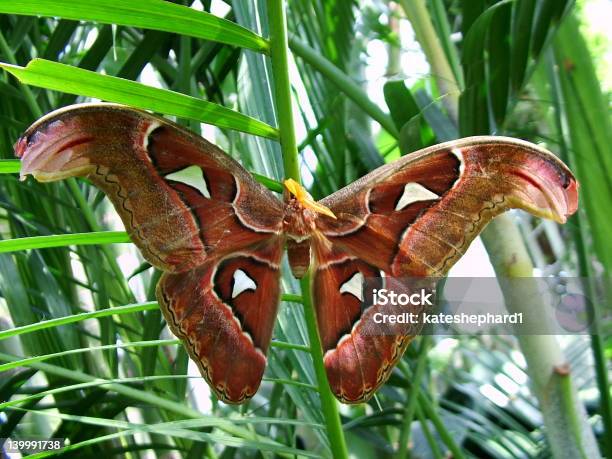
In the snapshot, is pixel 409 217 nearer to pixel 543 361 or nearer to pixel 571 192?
pixel 571 192

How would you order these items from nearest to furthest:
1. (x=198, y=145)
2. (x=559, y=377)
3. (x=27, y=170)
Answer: (x=27, y=170), (x=198, y=145), (x=559, y=377)

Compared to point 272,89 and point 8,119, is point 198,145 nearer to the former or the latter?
point 272,89

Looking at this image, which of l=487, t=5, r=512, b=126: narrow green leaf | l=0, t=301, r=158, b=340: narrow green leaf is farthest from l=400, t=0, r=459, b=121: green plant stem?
l=0, t=301, r=158, b=340: narrow green leaf

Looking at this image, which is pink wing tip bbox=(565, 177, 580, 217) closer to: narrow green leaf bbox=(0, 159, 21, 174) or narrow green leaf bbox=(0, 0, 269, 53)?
narrow green leaf bbox=(0, 0, 269, 53)

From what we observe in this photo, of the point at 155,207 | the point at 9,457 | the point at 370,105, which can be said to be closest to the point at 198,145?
the point at 155,207

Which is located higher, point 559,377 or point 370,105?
point 370,105

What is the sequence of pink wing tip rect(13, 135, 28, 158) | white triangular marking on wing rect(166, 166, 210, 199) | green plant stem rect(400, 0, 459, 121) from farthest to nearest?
green plant stem rect(400, 0, 459, 121) → white triangular marking on wing rect(166, 166, 210, 199) → pink wing tip rect(13, 135, 28, 158)
